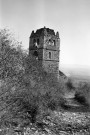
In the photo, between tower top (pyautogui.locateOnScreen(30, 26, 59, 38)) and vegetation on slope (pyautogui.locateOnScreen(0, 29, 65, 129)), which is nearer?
vegetation on slope (pyautogui.locateOnScreen(0, 29, 65, 129))

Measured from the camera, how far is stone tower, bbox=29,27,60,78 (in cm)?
4034

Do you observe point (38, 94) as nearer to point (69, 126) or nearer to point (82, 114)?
point (69, 126)

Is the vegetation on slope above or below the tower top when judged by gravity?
below

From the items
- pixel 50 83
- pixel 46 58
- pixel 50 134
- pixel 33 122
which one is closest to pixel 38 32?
pixel 46 58

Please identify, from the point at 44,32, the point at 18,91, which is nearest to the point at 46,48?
the point at 44,32

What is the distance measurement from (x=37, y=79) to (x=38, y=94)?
5197mm

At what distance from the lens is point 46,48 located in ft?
134

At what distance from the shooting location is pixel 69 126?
19109mm

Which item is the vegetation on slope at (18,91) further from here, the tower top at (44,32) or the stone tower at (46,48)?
the tower top at (44,32)

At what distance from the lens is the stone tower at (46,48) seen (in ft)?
132

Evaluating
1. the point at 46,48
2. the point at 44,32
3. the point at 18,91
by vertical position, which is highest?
the point at 44,32

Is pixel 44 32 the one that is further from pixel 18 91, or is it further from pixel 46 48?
pixel 18 91

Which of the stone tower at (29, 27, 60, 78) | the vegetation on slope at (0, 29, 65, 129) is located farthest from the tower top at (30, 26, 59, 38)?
the vegetation on slope at (0, 29, 65, 129)

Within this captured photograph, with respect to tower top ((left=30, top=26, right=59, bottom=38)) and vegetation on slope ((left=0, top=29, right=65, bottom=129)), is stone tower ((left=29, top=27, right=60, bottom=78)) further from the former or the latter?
vegetation on slope ((left=0, top=29, right=65, bottom=129))
